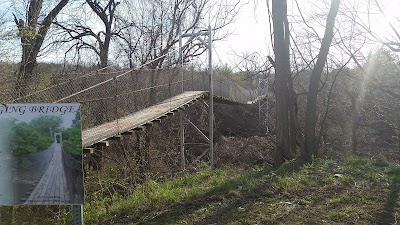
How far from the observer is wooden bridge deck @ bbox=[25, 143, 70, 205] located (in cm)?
338

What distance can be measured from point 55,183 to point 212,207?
7.85 ft

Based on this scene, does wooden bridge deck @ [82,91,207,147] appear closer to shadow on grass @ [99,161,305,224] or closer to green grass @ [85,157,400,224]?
green grass @ [85,157,400,224]

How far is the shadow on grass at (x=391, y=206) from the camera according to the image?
4.61 meters

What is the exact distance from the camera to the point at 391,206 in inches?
203

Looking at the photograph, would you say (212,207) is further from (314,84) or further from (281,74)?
(314,84)

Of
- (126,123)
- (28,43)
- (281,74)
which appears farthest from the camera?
(281,74)

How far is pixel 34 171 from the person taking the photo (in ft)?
11.2

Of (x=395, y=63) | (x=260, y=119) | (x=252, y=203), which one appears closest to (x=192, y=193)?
(x=252, y=203)

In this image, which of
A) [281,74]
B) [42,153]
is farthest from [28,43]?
[42,153]

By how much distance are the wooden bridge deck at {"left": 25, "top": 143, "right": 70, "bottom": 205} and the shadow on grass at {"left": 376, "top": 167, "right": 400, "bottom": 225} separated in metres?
3.36

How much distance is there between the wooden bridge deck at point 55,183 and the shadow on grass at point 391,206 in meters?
3.36

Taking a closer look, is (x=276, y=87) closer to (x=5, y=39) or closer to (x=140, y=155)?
(x=140, y=155)

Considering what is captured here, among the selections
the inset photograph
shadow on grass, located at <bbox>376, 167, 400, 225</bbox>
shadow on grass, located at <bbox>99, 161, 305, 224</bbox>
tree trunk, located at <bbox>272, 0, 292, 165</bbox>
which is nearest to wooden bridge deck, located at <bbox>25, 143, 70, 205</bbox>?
the inset photograph

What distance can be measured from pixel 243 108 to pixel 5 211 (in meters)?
21.8
